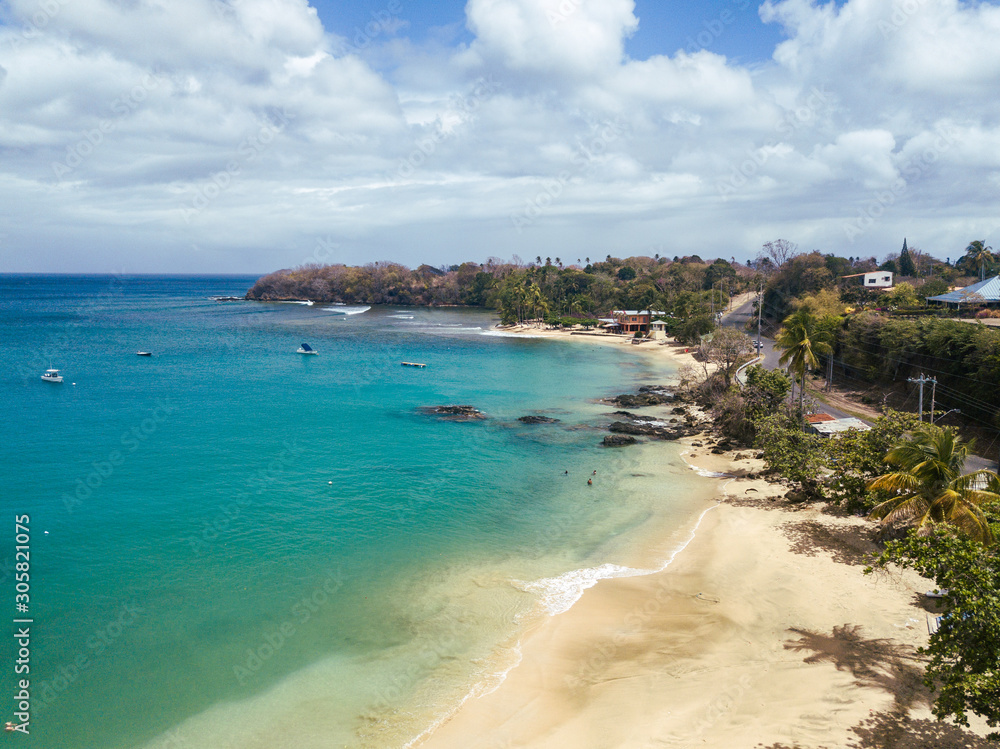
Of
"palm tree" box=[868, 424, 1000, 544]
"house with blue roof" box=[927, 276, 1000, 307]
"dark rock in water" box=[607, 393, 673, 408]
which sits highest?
"house with blue roof" box=[927, 276, 1000, 307]

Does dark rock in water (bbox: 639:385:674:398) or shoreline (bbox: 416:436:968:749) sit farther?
dark rock in water (bbox: 639:385:674:398)

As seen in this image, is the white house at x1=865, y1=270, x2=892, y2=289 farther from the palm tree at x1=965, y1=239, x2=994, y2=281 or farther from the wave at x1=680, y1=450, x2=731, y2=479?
the wave at x1=680, y1=450, x2=731, y2=479

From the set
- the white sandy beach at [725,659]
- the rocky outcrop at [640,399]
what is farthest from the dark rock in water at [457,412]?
the white sandy beach at [725,659]

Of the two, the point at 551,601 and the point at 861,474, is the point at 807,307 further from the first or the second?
the point at 551,601

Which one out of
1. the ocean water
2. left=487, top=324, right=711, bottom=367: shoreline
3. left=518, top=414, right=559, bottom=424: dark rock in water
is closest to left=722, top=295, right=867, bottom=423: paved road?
left=487, top=324, right=711, bottom=367: shoreline

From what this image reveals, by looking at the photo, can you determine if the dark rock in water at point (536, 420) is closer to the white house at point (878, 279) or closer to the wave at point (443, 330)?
→ the wave at point (443, 330)

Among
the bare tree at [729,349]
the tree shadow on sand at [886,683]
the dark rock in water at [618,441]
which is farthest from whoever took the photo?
the bare tree at [729,349]
